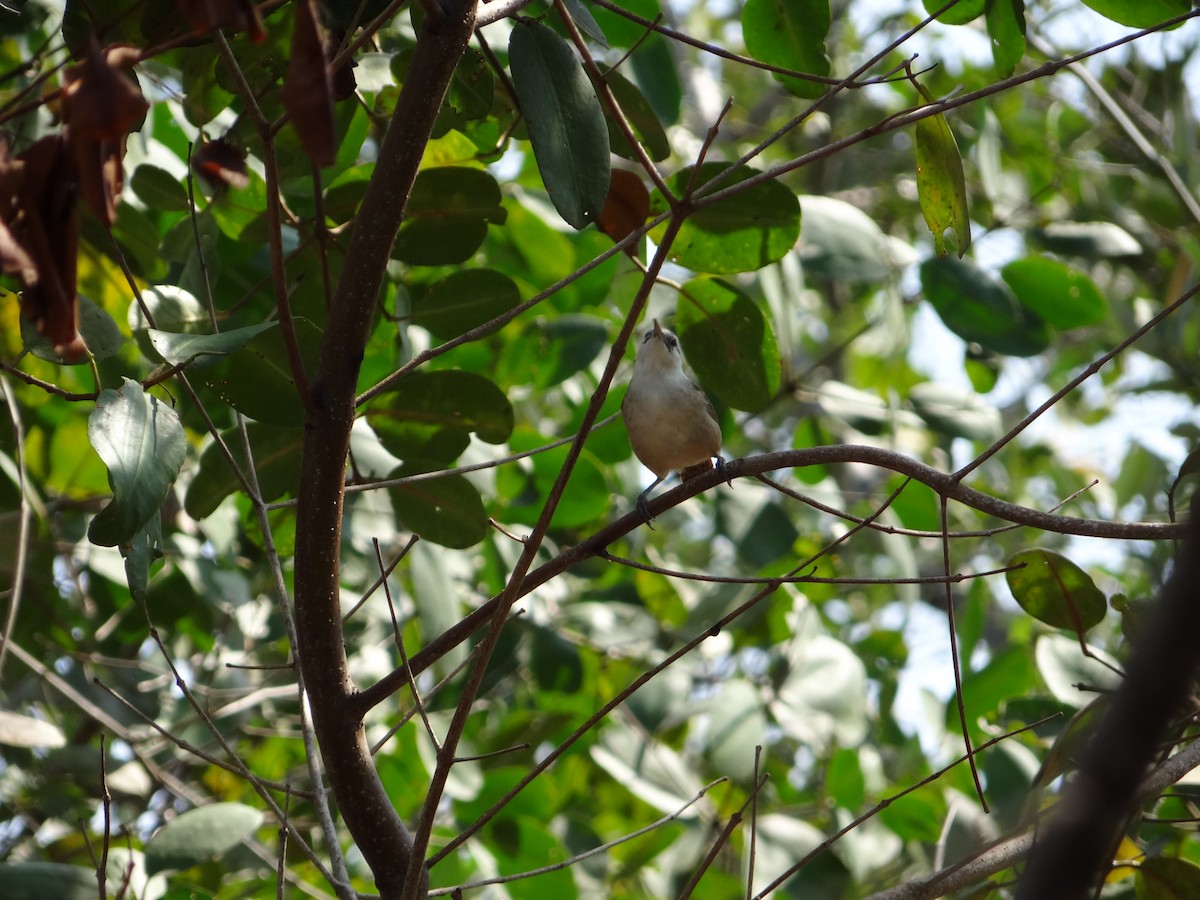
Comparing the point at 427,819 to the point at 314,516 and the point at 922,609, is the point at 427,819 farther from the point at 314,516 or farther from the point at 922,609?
the point at 922,609

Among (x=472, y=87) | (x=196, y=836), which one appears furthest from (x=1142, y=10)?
(x=196, y=836)

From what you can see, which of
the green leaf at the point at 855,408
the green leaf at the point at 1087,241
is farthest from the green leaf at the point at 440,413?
the green leaf at the point at 1087,241

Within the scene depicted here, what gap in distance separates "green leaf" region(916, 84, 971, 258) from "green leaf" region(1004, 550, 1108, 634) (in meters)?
0.72

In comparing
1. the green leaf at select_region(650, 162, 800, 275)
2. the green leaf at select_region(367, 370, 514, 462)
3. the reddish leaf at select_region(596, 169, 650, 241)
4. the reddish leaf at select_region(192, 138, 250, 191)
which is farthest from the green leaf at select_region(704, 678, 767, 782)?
the reddish leaf at select_region(192, 138, 250, 191)

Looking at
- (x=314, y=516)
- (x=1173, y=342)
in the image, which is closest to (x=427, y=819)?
(x=314, y=516)

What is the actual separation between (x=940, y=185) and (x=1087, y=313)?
2.16 m

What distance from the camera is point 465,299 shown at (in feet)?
9.18

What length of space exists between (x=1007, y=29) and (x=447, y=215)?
133 cm

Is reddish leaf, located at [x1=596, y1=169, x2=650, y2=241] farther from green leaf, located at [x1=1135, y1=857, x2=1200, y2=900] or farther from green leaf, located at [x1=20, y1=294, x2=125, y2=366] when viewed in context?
green leaf, located at [x1=1135, y1=857, x2=1200, y2=900]

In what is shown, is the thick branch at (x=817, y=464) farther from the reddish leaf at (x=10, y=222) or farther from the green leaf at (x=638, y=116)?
the reddish leaf at (x=10, y=222)

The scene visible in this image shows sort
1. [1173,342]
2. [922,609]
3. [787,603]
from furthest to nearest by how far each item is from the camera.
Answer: [922,609]
[1173,342]
[787,603]

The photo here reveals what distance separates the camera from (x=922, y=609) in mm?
9148

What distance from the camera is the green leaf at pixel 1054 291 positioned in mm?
4176

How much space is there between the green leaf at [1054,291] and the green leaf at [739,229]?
183 centimetres
